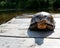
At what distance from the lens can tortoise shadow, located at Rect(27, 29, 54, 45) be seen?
2.97 m

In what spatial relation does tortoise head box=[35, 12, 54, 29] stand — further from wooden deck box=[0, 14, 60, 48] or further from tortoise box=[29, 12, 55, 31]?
wooden deck box=[0, 14, 60, 48]

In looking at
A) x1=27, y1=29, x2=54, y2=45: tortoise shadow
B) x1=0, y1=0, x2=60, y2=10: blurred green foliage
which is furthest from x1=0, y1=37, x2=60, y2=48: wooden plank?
x1=0, y1=0, x2=60, y2=10: blurred green foliage

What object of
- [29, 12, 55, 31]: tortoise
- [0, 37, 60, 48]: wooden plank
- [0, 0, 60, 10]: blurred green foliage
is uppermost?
[29, 12, 55, 31]: tortoise

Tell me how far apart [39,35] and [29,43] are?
37 centimetres

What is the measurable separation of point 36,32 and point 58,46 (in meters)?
0.76

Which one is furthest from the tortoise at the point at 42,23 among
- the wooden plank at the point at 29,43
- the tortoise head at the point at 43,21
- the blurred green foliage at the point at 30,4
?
the blurred green foliage at the point at 30,4

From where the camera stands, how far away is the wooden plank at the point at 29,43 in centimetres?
→ 279

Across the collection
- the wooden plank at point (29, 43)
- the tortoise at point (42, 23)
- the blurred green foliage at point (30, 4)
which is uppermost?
the tortoise at point (42, 23)

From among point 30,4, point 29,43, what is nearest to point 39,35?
point 29,43

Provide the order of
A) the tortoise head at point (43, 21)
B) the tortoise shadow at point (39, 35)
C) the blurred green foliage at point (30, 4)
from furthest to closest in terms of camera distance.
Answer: the blurred green foliage at point (30, 4)
the tortoise head at point (43, 21)
the tortoise shadow at point (39, 35)

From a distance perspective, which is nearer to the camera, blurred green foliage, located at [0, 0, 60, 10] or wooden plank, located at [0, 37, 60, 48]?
wooden plank, located at [0, 37, 60, 48]

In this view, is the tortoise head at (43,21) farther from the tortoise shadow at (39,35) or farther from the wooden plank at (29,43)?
the wooden plank at (29,43)

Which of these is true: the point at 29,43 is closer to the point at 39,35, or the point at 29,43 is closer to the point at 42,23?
the point at 39,35

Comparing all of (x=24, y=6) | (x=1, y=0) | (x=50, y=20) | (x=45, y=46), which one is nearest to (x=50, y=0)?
(x=24, y=6)
